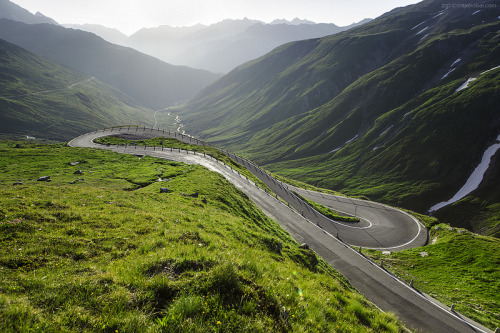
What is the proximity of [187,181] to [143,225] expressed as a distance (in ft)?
79.7

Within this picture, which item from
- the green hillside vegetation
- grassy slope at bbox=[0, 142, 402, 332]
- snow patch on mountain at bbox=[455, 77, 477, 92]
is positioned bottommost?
the green hillside vegetation

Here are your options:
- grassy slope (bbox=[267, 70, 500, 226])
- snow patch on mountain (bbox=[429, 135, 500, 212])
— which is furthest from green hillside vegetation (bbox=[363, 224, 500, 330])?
snow patch on mountain (bbox=[429, 135, 500, 212])

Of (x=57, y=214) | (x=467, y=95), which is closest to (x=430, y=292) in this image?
(x=57, y=214)

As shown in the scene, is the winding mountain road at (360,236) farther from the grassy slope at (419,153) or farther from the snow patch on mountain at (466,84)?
the snow patch on mountain at (466,84)

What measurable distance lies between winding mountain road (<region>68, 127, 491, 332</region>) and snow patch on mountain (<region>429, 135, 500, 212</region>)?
205 feet

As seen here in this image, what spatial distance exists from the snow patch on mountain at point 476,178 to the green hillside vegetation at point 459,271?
84984 millimetres

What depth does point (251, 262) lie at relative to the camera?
31.7 feet

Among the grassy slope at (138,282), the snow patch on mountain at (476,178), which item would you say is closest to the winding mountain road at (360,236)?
the grassy slope at (138,282)

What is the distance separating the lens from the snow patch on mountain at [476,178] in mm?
120062

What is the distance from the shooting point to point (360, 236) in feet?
194

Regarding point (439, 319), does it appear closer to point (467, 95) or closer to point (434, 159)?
point (434, 159)

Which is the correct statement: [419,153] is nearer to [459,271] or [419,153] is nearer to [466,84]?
[466,84]

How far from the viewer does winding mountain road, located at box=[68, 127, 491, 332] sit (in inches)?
913

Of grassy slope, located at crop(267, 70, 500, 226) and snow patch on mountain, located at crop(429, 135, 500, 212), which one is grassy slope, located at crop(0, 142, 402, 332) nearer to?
grassy slope, located at crop(267, 70, 500, 226)
